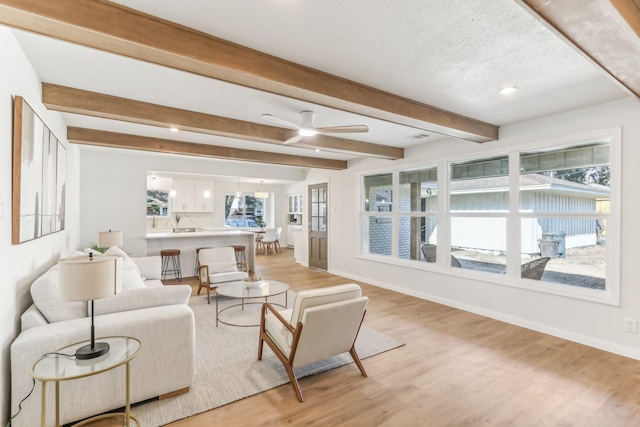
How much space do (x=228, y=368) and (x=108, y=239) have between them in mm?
3169

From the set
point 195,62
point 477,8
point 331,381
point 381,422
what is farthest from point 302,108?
point 381,422

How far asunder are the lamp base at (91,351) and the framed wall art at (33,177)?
843 millimetres

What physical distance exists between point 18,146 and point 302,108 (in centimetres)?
233

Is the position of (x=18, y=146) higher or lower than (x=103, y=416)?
higher

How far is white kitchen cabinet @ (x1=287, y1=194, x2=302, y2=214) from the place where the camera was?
1079 centimetres

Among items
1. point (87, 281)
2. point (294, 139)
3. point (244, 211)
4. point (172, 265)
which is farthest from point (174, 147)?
point (244, 211)

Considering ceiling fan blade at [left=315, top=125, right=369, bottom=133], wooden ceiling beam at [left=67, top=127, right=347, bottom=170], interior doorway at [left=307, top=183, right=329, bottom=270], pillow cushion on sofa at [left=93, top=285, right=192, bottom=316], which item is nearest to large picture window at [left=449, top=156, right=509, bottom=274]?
ceiling fan blade at [left=315, top=125, right=369, bottom=133]

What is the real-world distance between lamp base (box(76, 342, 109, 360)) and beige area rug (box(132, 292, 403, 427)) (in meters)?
0.63

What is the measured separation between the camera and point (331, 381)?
8.44ft

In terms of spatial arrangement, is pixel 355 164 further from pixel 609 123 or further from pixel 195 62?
pixel 195 62

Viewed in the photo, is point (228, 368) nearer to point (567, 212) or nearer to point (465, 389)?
point (465, 389)

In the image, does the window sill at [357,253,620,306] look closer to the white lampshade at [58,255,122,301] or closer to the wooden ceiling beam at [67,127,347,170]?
the wooden ceiling beam at [67,127,347,170]

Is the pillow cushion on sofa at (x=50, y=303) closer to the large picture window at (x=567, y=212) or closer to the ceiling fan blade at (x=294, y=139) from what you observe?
the ceiling fan blade at (x=294, y=139)

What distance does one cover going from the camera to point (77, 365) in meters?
1.69
